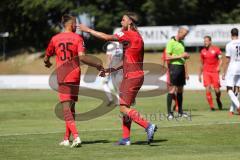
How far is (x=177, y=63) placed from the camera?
18547 millimetres

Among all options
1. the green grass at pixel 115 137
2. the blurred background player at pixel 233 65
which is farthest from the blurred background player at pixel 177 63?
the blurred background player at pixel 233 65

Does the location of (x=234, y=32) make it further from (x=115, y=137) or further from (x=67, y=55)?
(x=67, y=55)

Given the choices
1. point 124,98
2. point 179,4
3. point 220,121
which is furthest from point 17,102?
point 179,4

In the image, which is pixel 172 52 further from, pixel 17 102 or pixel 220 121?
pixel 17 102

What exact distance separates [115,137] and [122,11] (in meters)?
43.7

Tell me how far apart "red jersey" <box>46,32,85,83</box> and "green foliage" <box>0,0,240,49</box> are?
4223cm

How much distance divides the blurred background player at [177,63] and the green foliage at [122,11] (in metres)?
36.0

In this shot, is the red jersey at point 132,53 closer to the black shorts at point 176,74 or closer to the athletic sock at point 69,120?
the athletic sock at point 69,120

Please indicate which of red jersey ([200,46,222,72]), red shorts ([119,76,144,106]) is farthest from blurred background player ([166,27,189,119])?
red shorts ([119,76,144,106])

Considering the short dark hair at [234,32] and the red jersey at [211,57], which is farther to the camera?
the red jersey at [211,57]

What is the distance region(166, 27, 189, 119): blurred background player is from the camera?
18.3 meters

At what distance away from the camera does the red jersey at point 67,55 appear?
12781 mm

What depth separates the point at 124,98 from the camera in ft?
42.4

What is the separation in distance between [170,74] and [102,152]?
280 inches
